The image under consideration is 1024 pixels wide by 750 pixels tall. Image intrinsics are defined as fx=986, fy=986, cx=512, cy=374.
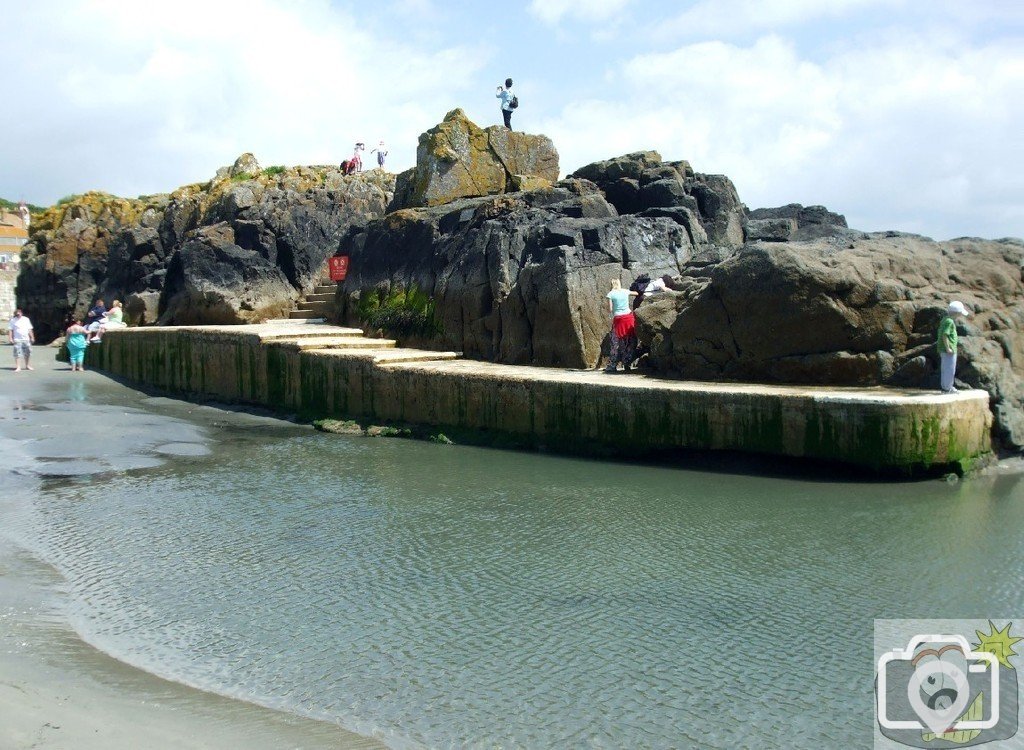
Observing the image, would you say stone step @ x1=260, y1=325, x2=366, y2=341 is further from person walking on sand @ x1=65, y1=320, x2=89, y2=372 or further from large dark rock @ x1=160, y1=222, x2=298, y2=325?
person walking on sand @ x1=65, y1=320, x2=89, y2=372

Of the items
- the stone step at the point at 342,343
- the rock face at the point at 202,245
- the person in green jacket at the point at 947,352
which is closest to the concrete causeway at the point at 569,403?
the stone step at the point at 342,343

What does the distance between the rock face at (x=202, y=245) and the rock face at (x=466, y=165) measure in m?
2.60

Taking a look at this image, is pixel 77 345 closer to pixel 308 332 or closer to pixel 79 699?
pixel 308 332

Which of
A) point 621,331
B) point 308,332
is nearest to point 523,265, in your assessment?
point 621,331

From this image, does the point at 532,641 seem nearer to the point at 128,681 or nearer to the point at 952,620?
the point at 128,681

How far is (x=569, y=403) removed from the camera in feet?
39.6

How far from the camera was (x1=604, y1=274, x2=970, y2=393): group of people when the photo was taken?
34.1ft

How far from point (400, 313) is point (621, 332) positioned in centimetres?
519

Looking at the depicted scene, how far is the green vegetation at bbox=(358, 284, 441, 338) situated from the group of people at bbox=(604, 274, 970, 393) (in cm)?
360

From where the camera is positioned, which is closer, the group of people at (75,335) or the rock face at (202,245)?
the group of people at (75,335)

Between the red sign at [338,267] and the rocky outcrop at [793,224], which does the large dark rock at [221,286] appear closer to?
the red sign at [338,267]

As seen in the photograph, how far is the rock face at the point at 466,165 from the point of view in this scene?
19.4 meters

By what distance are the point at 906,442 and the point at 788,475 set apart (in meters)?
1.24

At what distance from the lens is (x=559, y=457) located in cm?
1194
